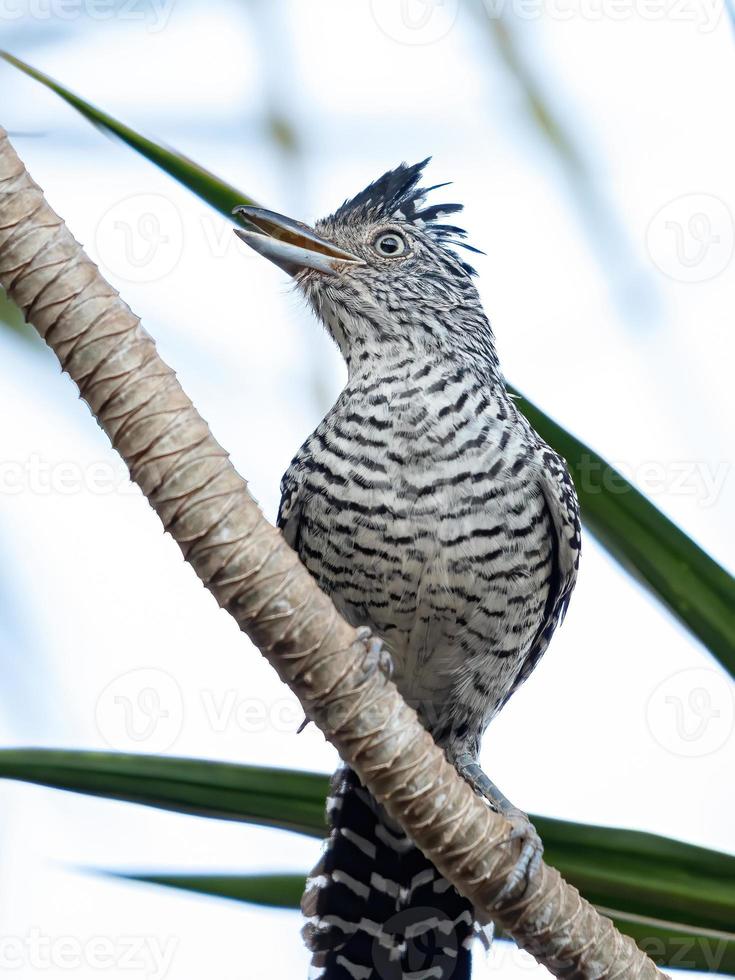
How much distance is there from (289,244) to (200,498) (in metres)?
1.65

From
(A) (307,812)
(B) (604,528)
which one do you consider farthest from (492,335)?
(A) (307,812)

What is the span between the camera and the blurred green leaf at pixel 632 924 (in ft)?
8.56

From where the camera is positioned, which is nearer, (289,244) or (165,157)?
(165,157)

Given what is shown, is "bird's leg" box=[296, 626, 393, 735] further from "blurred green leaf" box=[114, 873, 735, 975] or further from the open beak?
the open beak

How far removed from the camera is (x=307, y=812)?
2865 mm

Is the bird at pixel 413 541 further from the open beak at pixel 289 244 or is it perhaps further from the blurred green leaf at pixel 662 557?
the blurred green leaf at pixel 662 557

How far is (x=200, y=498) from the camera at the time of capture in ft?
7.23

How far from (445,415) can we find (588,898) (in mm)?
1361

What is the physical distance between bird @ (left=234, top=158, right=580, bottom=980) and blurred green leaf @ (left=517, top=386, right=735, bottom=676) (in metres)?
0.44

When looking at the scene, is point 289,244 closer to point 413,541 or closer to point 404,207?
point 404,207

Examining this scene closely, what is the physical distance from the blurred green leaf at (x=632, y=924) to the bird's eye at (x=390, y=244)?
2.04m
